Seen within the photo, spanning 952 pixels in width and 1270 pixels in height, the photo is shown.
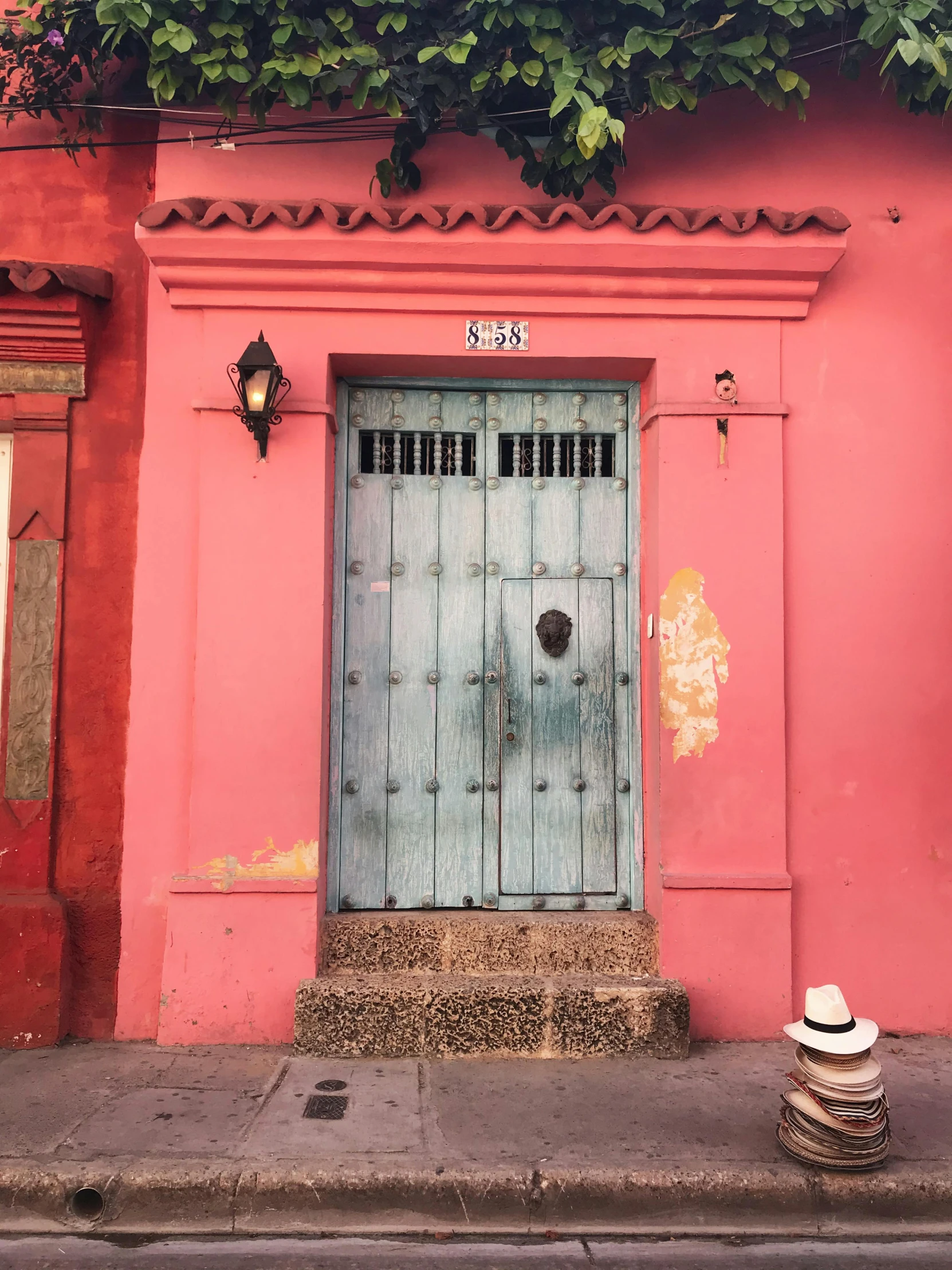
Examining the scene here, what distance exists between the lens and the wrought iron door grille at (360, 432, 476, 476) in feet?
15.1

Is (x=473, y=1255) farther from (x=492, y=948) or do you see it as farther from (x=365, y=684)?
(x=365, y=684)

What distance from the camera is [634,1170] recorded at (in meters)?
3.04

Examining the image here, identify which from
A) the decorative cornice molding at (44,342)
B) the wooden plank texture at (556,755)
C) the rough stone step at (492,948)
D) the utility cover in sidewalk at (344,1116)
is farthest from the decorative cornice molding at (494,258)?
the utility cover in sidewalk at (344,1116)

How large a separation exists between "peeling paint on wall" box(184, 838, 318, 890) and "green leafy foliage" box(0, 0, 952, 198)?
2.95 metres

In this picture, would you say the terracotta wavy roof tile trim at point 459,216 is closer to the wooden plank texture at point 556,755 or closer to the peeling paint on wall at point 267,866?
the wooden plank texture at point 556,755

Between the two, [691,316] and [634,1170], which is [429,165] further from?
[634,1170]

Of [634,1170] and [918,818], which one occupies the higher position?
[918,818]

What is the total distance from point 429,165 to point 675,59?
46.2 inches

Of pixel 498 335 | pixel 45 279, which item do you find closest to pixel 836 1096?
pixel 498 335

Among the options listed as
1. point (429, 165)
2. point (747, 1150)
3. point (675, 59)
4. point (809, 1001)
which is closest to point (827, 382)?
point (675, 59)

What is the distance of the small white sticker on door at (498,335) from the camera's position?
4.37 meters

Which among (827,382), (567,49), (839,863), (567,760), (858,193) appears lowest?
(839,863)

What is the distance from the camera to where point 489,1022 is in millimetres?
3949

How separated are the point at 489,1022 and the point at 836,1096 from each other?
1410mm
